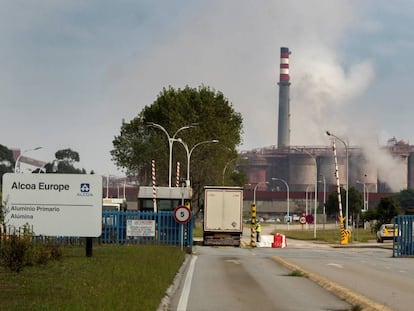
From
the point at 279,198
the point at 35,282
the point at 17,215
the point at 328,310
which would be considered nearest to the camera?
the point at 328,310

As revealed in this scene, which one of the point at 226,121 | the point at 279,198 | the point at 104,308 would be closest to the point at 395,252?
the point at 104,308

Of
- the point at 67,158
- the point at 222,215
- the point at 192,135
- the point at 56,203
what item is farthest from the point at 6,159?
the point at 56,203

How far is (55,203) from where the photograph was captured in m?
27.8

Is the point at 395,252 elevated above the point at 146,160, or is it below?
below

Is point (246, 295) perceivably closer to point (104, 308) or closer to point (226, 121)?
point (104, 308)

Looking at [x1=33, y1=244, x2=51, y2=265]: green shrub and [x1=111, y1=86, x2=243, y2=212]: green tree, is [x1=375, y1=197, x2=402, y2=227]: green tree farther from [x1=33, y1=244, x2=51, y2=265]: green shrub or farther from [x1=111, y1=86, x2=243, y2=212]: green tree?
[x1=33, y1=244, x2=51, y2=265]: green shrub

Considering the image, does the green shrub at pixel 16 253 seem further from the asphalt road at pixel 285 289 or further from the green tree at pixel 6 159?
the green tree at pixel 6 159

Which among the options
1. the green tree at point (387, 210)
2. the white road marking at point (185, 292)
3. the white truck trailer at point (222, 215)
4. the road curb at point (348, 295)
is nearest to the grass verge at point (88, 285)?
the white road marking at point (185, 292)

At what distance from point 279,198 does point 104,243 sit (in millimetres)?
154088

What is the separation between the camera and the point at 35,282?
1745 centimetres

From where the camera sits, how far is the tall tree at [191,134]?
84562 millimetres

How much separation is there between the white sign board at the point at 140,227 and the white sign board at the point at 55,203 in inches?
613

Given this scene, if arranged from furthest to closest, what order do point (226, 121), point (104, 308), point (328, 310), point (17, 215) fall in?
point (226, 121) < point (17, 215) < point (328, 310) < point (104, 308)

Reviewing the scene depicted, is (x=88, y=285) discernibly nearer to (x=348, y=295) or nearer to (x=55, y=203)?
(x=348, y=295)
